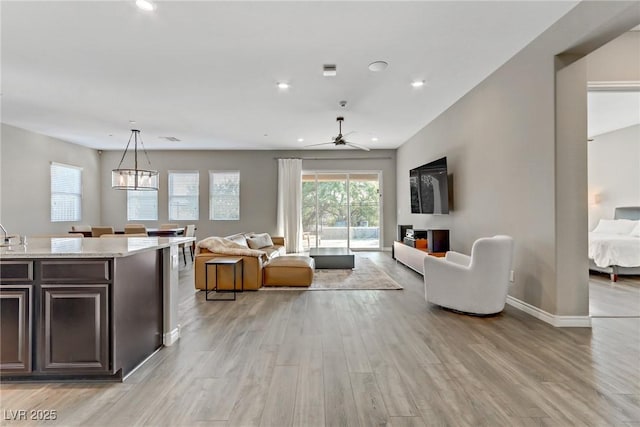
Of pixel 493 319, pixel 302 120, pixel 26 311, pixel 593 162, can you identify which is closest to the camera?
pixel 26 311

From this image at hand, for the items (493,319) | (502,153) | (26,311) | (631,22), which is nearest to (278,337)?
(26,311)

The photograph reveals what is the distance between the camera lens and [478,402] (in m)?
1.85

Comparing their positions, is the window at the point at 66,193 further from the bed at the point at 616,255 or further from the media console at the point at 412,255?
the bed at the point at 616,255

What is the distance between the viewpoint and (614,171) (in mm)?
6680

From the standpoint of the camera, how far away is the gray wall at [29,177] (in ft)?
20.3

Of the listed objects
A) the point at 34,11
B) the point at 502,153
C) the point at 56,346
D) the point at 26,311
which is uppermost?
the point at 34,11

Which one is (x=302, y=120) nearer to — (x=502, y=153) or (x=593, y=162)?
(x=502, y=153)

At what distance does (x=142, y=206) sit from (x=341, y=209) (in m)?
5.67

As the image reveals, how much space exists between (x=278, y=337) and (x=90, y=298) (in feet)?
4.91

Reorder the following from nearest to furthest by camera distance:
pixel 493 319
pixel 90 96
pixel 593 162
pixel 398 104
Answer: pixel 493 319 < pixel 90 96 < pixel 398 104 < pixel 593 162

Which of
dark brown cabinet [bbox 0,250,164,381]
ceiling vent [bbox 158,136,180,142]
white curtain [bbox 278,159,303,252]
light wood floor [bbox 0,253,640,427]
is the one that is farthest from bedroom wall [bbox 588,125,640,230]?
ceiling vent [bbox 158,136,180,142]

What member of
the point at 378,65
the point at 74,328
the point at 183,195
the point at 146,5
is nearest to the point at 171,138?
the point at 183,195

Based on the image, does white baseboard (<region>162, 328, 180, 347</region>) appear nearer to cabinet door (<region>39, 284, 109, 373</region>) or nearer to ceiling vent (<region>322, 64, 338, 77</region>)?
cabinet door (<region>39, 284, 109, 373</region>)

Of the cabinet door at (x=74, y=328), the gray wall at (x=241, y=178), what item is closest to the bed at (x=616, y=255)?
the gray wall at (x=241, y=178)
